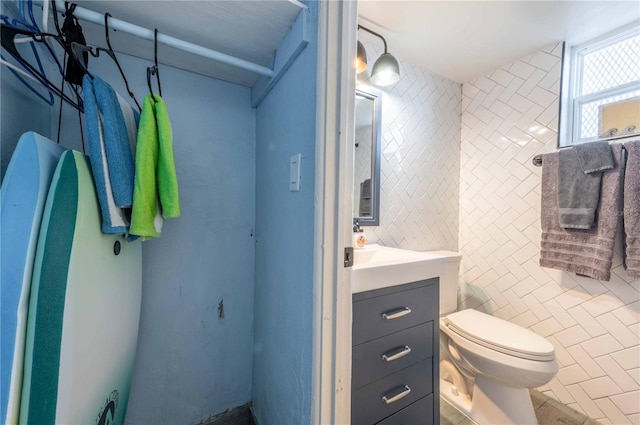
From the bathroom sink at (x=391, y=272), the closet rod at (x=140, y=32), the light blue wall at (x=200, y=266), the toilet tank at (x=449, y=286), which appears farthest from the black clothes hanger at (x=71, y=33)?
the toilet tank at (x=449, y=286)

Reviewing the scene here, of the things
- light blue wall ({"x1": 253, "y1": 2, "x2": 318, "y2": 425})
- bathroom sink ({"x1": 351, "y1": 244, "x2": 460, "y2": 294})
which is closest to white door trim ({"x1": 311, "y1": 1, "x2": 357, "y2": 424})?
light blue wall ({"x1": 253, "y1": 2, "x2": 318, "y2": 425})

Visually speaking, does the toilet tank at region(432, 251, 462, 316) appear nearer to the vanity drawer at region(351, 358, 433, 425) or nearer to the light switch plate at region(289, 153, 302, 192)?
the vanity drawer at region(351, 358, 433, 425)

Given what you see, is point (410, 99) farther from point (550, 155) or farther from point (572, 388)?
point (572, 388)

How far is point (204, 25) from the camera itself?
0.84 m

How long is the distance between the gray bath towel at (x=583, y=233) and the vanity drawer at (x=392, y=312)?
0.93 metres

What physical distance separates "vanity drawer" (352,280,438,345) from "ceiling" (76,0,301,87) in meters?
0.98

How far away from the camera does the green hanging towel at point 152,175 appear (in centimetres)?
71

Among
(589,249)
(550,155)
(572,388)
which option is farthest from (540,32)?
(572,388)

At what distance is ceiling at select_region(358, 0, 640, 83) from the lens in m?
1.27

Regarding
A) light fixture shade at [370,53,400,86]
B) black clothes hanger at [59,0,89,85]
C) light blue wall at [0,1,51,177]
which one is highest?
light fixture shade at [370,53,400,86]

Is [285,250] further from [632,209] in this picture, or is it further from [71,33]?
[632,209]

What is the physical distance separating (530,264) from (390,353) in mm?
1301

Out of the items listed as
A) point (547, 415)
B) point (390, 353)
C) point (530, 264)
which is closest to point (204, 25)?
point (390, 353)

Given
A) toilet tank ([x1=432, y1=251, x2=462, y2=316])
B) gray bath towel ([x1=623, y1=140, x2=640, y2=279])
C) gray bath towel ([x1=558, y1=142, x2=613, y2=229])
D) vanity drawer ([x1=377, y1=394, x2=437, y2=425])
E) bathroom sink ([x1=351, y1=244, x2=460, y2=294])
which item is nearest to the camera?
bathroom sink ([x1=351, y1=244, x2=460, y2=294])
